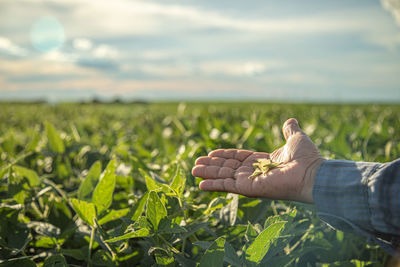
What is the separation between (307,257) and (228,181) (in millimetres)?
440

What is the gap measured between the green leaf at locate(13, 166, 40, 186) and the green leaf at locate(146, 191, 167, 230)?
90 centimetres

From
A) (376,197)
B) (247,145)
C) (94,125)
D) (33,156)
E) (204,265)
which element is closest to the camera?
(204,265)

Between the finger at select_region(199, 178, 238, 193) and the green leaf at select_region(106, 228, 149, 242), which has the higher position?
the finger at select_region(199, 178, 238, 193)

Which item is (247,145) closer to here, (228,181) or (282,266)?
(228,181)

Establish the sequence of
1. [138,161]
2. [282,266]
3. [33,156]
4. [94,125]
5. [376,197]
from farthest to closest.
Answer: [94,125] < [33,156] < [138,161] < [376,197] < [282,266]

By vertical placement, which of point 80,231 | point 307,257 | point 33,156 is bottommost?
point 307,257

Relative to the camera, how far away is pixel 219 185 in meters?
1.31

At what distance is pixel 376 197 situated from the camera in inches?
47.4

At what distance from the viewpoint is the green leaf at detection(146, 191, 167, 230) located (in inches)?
38.5

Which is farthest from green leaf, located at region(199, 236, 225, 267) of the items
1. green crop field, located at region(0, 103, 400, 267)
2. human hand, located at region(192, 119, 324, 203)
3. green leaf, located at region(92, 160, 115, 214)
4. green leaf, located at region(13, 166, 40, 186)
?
green leaf, located at region(13, 166, 40, 186)

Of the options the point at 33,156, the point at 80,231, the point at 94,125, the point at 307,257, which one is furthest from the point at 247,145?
the point at 94,125

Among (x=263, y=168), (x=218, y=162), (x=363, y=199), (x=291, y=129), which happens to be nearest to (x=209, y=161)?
(x=218, y=162)

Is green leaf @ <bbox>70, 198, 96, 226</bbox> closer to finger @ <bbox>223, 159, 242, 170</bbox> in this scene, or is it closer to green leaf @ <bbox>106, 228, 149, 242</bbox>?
green leaf @ <bbox>106, 228, 149, 242</bbox>

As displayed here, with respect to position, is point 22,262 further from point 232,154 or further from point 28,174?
point 232,154
